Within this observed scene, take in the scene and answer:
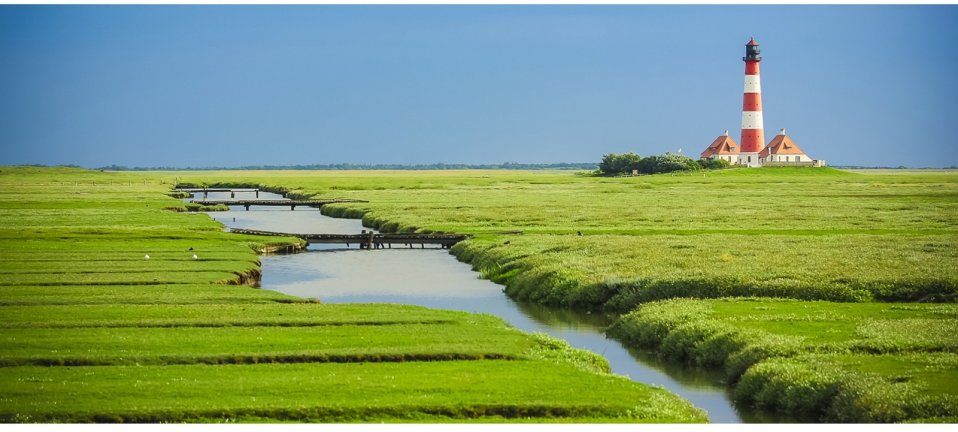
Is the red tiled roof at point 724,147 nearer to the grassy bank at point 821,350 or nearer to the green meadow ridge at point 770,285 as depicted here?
the green meadow ridge at point 770,285

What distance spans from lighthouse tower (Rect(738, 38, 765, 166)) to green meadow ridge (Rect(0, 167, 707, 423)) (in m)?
127

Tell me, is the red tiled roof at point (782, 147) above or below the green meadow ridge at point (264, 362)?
above

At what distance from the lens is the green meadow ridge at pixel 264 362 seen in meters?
21.5

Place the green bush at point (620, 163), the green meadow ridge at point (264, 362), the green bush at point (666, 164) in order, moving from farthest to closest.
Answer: the green bush at point (620, 163), the green bush at point (666, 164), the green meadow ridge at point (264, 362)

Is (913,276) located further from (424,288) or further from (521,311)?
(424,288)

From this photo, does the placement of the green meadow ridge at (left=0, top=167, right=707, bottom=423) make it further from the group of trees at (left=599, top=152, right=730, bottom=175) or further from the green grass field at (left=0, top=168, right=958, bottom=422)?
the group of trees at (left=599, top=152, right=730, bottom=175)

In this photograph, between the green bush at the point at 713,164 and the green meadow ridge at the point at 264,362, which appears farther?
the green bush at the point at 713,164

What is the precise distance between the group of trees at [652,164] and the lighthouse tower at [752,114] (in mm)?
5369

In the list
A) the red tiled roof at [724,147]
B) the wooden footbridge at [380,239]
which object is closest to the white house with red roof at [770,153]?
the red tiled roof at [724,147]

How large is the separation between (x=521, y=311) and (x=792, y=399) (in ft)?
56.4

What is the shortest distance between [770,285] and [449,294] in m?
13.4

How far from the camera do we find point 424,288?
152 ft

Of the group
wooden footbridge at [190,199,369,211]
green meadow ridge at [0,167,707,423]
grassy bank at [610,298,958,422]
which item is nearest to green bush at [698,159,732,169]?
wooden footbridge at [190,199,369,211]

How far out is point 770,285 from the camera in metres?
37.7
